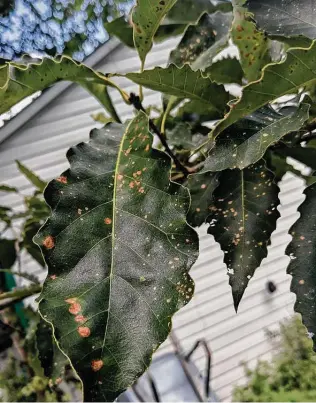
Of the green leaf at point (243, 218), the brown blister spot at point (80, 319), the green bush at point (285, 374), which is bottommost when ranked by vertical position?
the green bush at point (285, 374)

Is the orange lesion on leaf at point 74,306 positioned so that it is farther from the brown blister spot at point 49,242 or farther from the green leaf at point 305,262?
the green leaf at point 305,262

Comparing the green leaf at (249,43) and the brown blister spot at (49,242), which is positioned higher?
the brown blister spot at (49,242)

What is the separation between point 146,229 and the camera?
17.2 inches

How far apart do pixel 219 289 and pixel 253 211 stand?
286cm

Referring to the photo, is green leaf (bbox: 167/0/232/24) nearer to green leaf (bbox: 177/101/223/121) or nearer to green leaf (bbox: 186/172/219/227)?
green leaf (bbox: 177/101/223/121)

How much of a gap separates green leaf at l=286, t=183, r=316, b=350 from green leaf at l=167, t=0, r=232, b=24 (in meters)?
0.59

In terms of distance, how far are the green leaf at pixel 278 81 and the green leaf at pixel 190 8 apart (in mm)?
581

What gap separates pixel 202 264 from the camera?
3.35m

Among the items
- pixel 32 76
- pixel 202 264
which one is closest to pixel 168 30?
pixel 32 76

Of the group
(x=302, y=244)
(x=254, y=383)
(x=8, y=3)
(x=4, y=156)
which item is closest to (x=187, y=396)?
(x=254, y=383)

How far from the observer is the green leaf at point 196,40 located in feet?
2.76

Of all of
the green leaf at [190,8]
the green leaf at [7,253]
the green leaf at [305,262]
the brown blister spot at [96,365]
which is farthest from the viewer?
the green leaf at [7,253]

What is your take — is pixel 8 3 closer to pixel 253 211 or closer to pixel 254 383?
pixel 254 383

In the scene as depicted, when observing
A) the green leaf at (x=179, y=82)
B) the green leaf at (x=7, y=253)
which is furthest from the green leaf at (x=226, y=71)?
the green leaf at (x=7, y=253)
